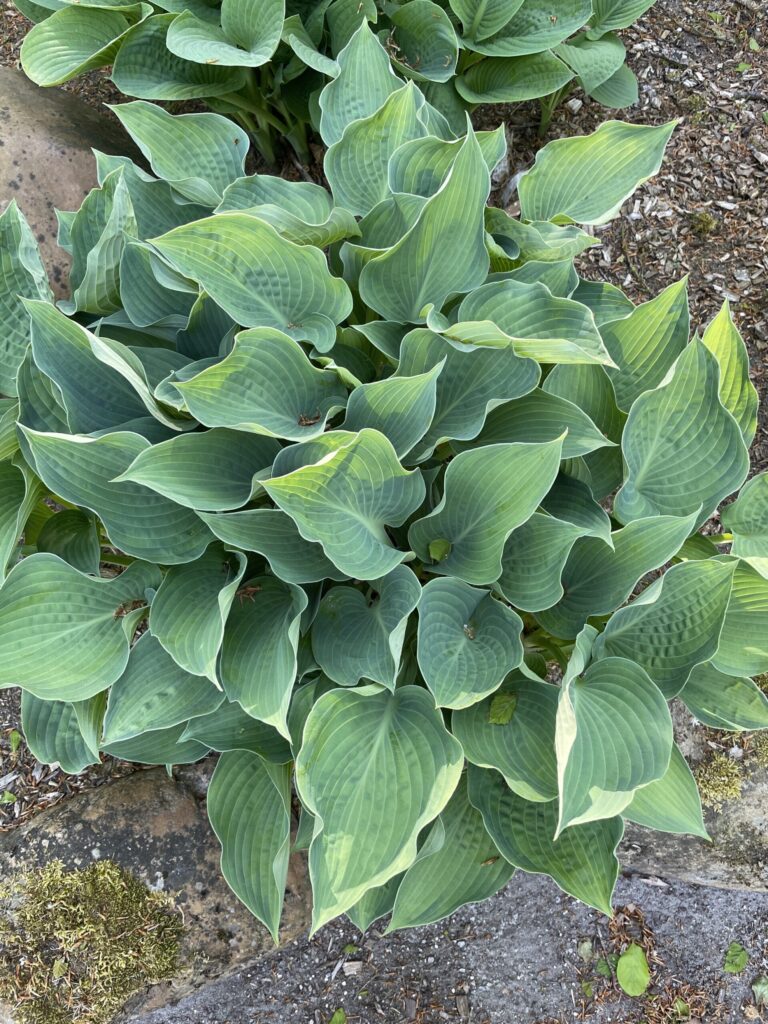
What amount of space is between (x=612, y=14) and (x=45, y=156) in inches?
70.7

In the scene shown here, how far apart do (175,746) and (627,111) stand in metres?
2.55

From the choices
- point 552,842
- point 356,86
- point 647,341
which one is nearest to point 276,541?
point 552,842

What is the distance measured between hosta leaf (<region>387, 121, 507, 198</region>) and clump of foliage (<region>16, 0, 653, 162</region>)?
20.7 inches

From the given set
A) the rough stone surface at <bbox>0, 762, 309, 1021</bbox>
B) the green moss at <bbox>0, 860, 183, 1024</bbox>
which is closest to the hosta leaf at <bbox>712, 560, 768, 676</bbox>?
the rough stone surface at <bbox>0, 762, 309, 1021</bbox>

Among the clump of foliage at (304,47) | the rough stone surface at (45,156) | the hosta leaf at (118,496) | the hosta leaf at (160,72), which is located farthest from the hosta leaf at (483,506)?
the hosta leaf at (160,72)

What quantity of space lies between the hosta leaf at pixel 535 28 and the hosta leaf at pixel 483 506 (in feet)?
5.05

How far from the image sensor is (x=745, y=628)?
166 centimetres

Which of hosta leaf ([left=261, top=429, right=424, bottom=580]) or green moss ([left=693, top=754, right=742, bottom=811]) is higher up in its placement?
hosta leaf ([left=261, top=429, right=424, bottom=580])

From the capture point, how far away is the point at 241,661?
1.54 m

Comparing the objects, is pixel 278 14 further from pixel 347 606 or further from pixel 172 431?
pixel 347 606

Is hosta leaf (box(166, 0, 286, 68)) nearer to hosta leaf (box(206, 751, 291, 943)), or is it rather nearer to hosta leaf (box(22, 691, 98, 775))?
hosta leaf (box(22, 691, 98, 775))

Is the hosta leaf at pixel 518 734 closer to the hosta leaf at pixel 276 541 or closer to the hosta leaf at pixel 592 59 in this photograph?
the hosta leaf at pixel 276 541

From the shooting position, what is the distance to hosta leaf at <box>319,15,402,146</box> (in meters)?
1.84

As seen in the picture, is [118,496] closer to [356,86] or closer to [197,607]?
[197,607]
